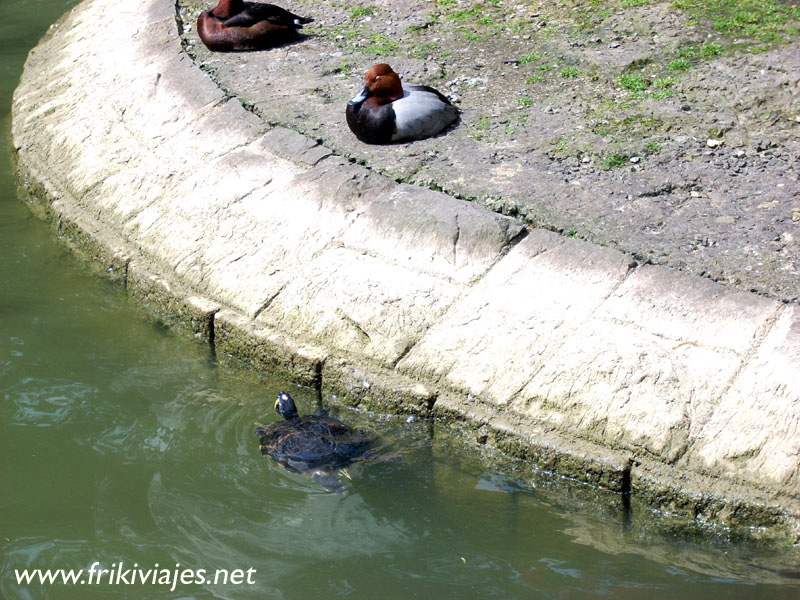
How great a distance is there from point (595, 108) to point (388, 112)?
1.36m

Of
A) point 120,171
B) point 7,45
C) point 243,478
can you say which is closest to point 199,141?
point 120,171

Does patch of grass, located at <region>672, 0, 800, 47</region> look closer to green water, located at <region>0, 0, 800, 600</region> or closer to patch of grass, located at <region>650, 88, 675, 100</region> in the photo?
patch of grass, located at <region>650, 88, 675, 100</region>

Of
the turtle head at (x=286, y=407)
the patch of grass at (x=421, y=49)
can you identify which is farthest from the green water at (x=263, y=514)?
the patch of grass at (x=421, y=49)

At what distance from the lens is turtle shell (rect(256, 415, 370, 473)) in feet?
11.8

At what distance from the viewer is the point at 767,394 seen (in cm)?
337

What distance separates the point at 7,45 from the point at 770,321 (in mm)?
8441

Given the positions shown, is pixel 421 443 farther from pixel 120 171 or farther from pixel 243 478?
pixel 120 171

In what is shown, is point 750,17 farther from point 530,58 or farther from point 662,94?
point 530,58

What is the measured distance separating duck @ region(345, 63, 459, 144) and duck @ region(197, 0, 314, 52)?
1.69 metres

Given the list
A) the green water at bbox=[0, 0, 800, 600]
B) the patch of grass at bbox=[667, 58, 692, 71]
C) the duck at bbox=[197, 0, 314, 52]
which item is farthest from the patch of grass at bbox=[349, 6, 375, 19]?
the green water at bbox=[0, 0, 800, 600]

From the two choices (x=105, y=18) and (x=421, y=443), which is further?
(x=105, y=18)

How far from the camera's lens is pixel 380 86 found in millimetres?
5195

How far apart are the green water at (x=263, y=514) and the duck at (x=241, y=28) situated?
10.1 feet

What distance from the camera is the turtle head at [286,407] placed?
387 cm
